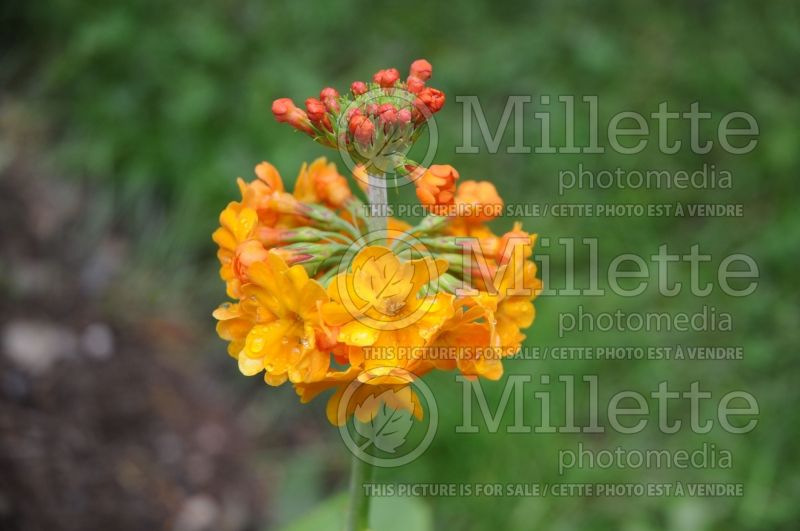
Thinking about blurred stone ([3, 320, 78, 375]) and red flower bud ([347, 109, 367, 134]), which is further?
blurred stone ([3, 320, 78, 375])

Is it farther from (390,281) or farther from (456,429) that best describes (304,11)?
(390,281)

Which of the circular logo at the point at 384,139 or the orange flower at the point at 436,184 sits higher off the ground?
the circular logo at the point at 384,139

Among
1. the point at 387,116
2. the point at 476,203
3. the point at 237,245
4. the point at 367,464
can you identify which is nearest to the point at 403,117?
the point at 387,116

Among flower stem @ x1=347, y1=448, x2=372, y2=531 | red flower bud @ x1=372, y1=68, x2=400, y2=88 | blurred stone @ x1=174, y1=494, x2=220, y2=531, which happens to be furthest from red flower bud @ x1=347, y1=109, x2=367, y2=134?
blurred stone @ x1=174, y1=494, x2=220, y2=531

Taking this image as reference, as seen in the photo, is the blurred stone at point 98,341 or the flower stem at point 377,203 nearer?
the flower stem at point 377,203

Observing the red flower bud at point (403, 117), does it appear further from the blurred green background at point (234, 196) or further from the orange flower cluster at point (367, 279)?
the blurred green background at point (234, 196)

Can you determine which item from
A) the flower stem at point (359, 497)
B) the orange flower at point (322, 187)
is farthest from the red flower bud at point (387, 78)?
the flower stem at point (359, 497)

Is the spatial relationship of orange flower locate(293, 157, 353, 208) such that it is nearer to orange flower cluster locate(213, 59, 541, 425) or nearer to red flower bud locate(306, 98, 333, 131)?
orange flower cluster locate(213, 59, 541, 425)

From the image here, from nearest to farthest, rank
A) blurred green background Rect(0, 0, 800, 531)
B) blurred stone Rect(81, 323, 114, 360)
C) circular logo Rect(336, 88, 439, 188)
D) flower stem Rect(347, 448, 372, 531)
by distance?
circular logo Rect(336, 88, 439, 188) < flower stem Rect(347, 448, 372, 531) < blurred green background Rect(0, 0, 800, 531) < blurred stone Rect(81, 323, 114, 360)

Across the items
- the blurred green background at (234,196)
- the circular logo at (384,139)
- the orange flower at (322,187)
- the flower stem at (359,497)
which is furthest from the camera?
the blurred green background at (234,196)
